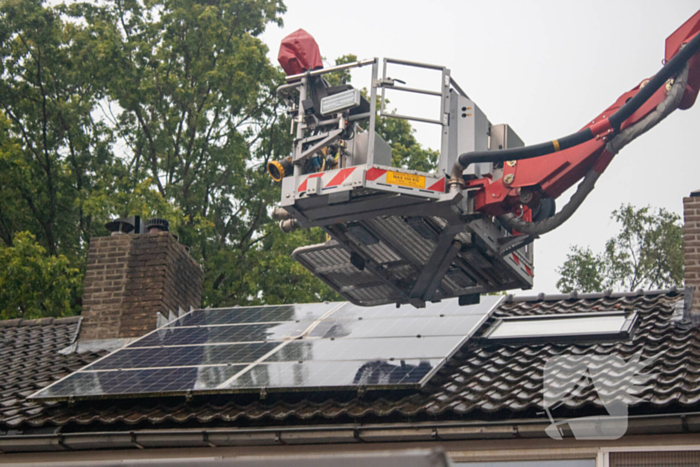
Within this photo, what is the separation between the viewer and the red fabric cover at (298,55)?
11.0 metres

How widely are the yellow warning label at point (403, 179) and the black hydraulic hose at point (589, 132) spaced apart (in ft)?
1.45

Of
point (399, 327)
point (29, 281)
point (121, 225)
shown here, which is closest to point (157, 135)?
point (29, 281)

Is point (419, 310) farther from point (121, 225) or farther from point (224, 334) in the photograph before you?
point (121, 225)

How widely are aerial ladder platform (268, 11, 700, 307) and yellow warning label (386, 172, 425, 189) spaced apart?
1 centimetres

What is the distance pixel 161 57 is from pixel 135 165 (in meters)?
4.16

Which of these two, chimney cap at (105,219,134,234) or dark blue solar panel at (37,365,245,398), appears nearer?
dark blue solar panel at (37,365,245,398)

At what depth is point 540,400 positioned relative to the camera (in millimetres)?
9516

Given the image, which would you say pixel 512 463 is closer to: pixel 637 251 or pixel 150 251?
pixel 150 251

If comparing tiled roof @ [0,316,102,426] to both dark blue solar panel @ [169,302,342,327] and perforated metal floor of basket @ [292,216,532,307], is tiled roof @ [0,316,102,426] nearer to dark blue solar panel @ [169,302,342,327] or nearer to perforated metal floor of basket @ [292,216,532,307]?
dark blue solar panel @ [169,302,342,327]

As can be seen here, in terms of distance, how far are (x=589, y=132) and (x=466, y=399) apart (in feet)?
10.1

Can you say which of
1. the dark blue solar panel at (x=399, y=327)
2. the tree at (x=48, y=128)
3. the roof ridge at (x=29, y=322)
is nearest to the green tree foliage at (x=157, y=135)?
the tree at (x=48, y=128)

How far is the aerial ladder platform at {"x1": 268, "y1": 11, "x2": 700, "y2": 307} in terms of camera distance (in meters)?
9.92

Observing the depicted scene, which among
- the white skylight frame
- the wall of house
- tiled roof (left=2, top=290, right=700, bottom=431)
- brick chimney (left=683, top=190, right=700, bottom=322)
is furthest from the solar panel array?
brick chimney (left=683, top=190, right=700, bottom=322)

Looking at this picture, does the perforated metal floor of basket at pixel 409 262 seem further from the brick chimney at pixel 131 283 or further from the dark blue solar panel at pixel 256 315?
the brick chimney at pixel 131 283
